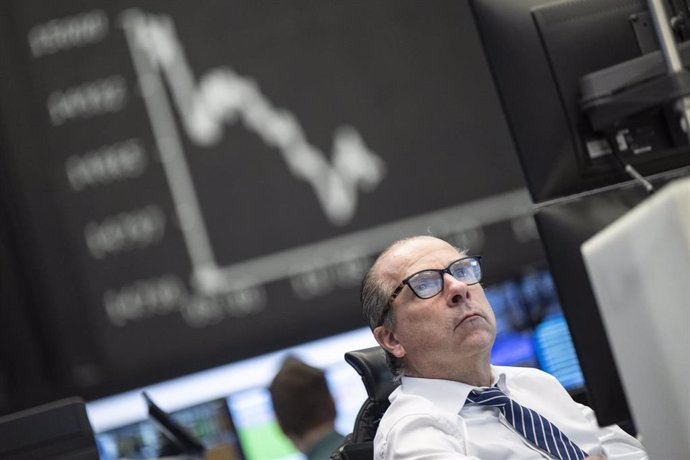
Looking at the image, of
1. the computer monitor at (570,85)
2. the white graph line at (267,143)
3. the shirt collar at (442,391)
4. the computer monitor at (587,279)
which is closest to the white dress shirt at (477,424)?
the shirt collar at (442,391)

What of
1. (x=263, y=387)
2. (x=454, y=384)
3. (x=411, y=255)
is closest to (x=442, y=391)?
(x=454, y=384)

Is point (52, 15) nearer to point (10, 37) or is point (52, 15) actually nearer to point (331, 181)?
point (10, 37)

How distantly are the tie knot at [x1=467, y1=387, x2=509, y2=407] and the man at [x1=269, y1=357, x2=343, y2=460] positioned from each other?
3.92 feet

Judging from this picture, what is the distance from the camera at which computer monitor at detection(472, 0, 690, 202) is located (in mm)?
2043

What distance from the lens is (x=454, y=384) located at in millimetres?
2217

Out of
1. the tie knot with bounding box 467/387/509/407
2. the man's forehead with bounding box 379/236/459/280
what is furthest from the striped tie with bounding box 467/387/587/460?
the man's forehead with bounding box 379/236/459/280

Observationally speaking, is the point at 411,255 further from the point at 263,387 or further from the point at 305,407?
the point at 263,387

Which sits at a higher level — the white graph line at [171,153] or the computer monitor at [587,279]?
the white graph line at [171,153]

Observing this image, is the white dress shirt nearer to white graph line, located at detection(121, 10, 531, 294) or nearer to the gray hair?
the gray hair

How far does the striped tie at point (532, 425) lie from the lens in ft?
7.02

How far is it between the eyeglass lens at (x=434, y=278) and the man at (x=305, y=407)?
1167mm

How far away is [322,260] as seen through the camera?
12.7ft

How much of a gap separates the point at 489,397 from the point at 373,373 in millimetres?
272

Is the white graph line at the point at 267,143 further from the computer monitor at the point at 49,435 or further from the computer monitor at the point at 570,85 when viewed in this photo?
the computer monitor at the point at 570,85
